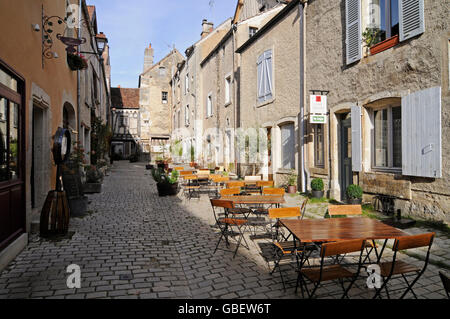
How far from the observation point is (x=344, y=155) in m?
8.20

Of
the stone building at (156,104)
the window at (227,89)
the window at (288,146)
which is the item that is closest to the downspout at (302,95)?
the window at (288,146)

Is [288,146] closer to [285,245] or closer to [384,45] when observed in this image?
[384,45]

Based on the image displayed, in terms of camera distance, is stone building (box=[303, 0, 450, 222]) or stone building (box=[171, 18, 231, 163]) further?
stone building (box=[171, 18, 231, 163])

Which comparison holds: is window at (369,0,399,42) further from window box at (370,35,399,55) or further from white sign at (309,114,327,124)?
white sign at (309,114,327,124)

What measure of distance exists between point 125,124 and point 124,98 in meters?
3.40

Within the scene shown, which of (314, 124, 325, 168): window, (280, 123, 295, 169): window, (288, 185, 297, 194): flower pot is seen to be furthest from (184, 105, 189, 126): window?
(314, 124, 325, 168): window

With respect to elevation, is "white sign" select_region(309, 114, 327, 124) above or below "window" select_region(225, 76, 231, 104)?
below

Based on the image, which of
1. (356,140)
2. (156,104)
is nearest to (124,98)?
(156,104)

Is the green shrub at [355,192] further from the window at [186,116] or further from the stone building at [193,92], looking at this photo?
the window at [186,116]

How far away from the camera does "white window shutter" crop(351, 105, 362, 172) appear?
7.20 m

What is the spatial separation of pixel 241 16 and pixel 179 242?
14.4m

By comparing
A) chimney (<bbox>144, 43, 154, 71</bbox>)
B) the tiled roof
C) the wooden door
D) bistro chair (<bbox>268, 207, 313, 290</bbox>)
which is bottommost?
bistro chair (<bbox>268, 207, 313, 290</bbox>)

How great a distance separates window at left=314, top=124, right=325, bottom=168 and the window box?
255 centimetres
